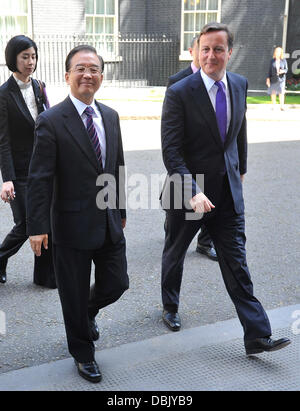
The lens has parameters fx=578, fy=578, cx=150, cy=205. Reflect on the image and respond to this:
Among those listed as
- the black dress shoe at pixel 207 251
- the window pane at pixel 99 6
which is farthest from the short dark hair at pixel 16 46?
the window pane at pixel 99 6

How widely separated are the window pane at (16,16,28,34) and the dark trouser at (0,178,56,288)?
16366 mm

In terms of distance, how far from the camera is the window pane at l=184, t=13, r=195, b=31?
22.0 meters

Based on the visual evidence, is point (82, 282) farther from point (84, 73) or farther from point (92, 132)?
point (84, 73)

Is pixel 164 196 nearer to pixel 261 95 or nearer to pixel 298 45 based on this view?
pixel 261 95

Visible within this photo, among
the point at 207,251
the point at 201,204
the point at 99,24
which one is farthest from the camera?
the point at 99,24

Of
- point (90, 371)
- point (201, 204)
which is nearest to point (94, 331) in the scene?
point (90, 371)

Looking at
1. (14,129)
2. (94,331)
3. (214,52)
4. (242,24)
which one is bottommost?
(94,331)

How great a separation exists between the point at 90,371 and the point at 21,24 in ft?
60.0

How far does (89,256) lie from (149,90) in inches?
726

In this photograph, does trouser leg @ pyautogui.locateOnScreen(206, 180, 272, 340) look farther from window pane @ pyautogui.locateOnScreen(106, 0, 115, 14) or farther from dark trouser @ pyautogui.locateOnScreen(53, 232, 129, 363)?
window pane @ pyautogui.locateOnScreen(106, 0, 115, 14)

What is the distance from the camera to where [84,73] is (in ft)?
10.5

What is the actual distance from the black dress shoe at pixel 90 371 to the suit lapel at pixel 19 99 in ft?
6.78

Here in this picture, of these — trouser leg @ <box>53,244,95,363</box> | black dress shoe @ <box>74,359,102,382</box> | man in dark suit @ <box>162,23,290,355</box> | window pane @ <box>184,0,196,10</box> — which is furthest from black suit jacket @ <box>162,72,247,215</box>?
window pane @ <box>184,0,196,10</box>

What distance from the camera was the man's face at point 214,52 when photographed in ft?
11.5
